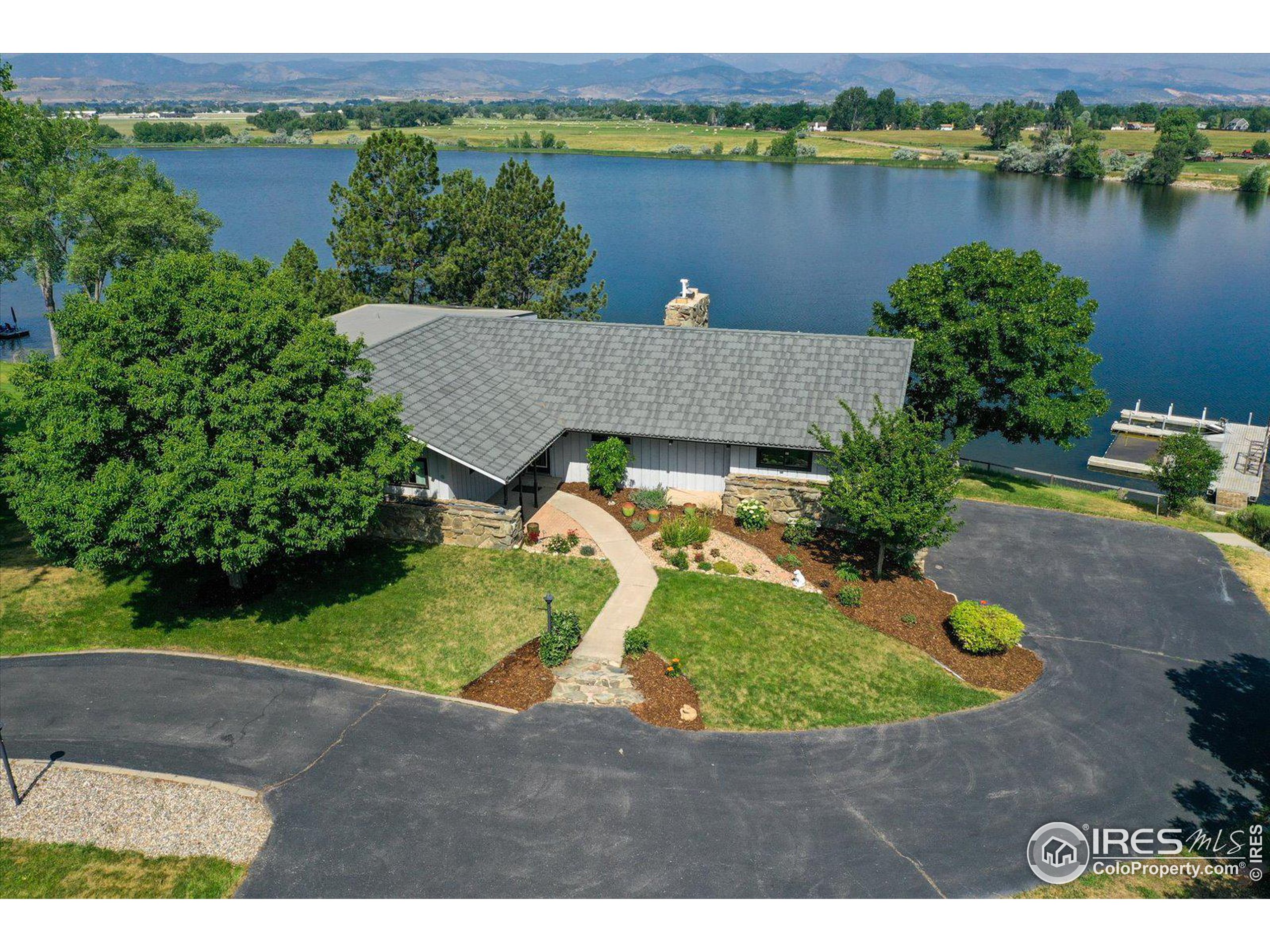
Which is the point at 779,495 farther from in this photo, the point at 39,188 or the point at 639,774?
the point at 39,188

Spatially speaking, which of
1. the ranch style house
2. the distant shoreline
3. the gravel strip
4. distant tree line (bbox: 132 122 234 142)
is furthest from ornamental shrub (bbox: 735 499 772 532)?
distant tree line (bbox: 132 122 234 142)

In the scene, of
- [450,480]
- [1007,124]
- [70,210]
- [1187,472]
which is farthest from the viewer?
[1007,124]

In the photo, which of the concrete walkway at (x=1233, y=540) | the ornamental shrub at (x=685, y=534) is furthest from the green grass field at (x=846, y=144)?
the ornamental shrub at (x=685, y=534)

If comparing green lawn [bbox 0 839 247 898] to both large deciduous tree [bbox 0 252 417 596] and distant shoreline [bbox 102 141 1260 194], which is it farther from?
distant shoreline [bbox 102 141 1260 194]

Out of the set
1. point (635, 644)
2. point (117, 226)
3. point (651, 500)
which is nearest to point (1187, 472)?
point (651, 500)

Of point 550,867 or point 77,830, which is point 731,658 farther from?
point 77,830

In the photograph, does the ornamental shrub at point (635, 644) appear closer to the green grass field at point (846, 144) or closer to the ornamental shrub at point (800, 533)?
the ornamental shrub at point (800, 533)

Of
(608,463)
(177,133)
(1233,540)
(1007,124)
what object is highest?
(1007,124)
